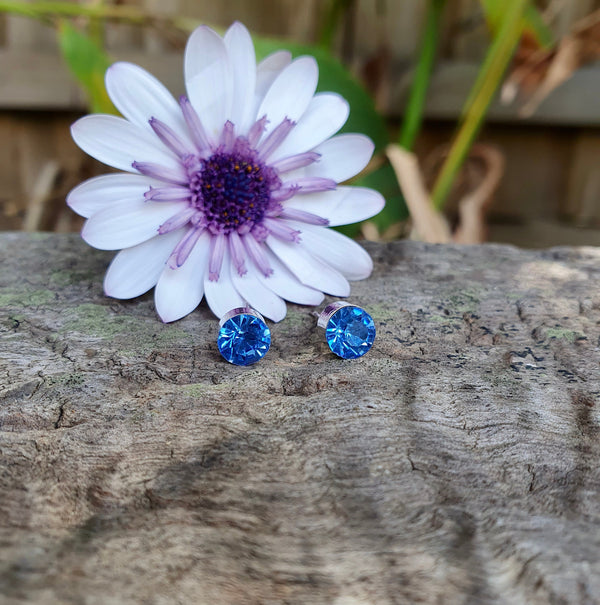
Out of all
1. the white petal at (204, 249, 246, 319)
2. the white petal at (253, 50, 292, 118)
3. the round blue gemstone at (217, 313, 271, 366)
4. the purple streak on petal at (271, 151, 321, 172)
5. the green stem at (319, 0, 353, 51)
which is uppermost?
the green stem at (319, 0, 353, 51)

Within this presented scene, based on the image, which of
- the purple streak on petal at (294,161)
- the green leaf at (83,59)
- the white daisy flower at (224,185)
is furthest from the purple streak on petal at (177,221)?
the green leaf at (83,59)

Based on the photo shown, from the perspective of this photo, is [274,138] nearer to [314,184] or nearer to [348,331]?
[314,184]

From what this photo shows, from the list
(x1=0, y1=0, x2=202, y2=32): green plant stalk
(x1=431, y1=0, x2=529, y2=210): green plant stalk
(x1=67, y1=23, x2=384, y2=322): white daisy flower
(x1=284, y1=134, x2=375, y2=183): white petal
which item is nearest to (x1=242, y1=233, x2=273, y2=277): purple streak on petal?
(x1=67, y1=23, x2=384, y2=322): white daisy flower

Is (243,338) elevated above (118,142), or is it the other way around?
(118,142)

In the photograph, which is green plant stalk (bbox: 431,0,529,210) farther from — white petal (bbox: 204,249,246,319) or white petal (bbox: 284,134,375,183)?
white petal (bbox: 204,249,246,319)

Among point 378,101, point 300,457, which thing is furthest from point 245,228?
point 378,101

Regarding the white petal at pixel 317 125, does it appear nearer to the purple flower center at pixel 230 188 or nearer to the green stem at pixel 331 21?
the purple flower center at pixel 230 188
